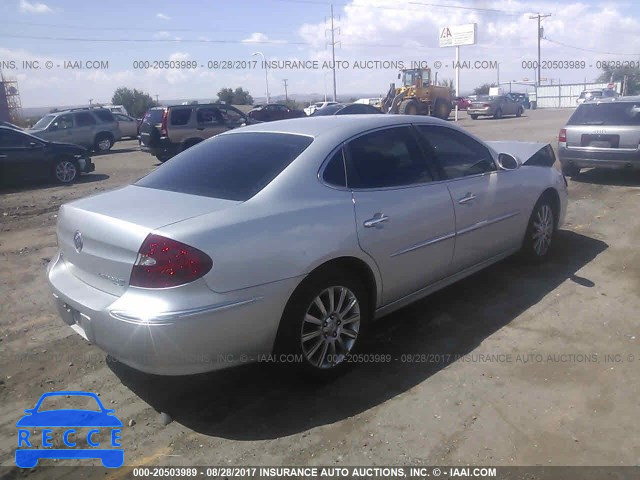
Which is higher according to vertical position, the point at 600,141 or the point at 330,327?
the point at 600,141

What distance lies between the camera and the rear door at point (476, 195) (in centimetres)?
446

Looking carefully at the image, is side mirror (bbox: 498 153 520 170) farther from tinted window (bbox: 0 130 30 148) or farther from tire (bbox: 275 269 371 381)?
tinted window (bbox: 0 130 30 148)

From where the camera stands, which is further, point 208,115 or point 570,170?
point 208,115

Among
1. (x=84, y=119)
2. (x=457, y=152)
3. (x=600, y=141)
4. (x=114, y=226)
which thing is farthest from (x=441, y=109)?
(x=114, y=226)

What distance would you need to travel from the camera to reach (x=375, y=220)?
3.72 meters

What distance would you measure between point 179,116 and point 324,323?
14113 mm

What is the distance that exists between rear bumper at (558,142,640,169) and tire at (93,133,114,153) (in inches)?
675

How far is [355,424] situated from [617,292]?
10.3 ft

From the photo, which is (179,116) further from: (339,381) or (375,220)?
(339,381)

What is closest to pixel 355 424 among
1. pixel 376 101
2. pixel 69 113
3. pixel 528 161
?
pixel 528 161

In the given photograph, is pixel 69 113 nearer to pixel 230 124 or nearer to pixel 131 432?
pixel 230 124

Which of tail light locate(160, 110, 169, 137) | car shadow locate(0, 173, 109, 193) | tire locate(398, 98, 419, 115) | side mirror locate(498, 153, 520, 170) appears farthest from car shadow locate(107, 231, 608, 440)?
tire locate(398, 98, 419, 115)

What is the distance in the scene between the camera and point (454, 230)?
14.3 ft

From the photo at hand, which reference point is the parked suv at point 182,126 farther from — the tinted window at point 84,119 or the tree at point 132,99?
the tree at point 132,99
